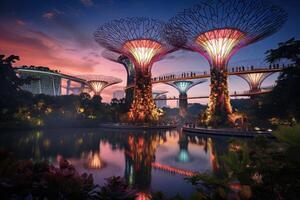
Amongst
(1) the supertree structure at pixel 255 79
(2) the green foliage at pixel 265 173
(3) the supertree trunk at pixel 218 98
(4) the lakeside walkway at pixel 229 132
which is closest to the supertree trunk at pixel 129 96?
(4) the lakeside walkway at pixel 229 132

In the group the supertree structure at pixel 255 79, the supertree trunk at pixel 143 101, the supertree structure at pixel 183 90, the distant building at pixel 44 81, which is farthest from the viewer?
the distant building at pixel 44 81

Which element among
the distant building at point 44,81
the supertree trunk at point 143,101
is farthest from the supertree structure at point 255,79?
the distant building at point 44,81

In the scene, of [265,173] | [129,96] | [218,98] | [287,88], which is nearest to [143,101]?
[218,98]

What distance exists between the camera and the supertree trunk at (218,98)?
25812 mm

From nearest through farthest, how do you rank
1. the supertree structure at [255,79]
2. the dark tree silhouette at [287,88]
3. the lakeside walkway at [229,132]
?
the dark tree silhouette at [287,88] → the lakeside walkway at [229,132] → the supertree structure at [255,79]

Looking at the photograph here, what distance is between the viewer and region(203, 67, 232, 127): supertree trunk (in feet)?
84.7

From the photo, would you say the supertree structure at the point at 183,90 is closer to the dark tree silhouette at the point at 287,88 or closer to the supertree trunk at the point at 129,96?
the supertree trunk at the point at 129,96

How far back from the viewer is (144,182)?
6.43m

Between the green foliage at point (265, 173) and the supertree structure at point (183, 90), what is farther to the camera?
the supertree structure at point (183, 90)

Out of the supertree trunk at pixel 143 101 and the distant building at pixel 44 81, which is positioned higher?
the distant building at pixel 44 81

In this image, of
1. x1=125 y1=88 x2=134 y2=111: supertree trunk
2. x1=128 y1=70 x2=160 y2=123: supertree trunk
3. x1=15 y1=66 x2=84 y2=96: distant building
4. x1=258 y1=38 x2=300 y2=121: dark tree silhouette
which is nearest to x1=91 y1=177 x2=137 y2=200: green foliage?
x1=258 y1=38 x2=300 y2=121: dark tree silhouette

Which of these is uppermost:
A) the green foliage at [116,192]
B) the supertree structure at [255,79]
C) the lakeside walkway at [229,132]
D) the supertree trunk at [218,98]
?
the supertree structure at [255,79]

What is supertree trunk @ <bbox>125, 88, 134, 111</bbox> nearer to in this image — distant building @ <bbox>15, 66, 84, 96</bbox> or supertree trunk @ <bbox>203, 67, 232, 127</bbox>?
supertree trunk @ <bbox>203, 67, 232, 127</bbox>

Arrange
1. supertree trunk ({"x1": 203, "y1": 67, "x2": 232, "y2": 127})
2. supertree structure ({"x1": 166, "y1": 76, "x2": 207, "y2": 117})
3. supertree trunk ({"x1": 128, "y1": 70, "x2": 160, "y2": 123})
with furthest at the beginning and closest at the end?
supertree structure ({"x1": 166, "y1": 76, "x2": 207, "y2": 117}) → supertree trunk ({"x1": 128, "y1": 70, "x2": 160, "y2": 123}) → supertree trunk ({"x1": 203, "y1": 67, "x2": 232, "y2": 127})
